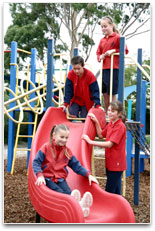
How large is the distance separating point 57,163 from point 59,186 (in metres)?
0.23

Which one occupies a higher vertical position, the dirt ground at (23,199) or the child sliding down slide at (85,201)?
the child sliding down slide at (85,201)

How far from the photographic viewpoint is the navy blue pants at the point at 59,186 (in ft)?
9.41

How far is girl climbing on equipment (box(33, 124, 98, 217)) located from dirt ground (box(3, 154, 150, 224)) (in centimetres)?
125

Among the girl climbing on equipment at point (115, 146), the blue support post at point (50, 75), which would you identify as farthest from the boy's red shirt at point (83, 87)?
the girl climbing on equipment at point (115, 146)

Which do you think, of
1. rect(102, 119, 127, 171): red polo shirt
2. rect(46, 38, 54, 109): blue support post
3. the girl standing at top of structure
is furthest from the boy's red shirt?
rect(102, 119, 127, 171): red polo shirt

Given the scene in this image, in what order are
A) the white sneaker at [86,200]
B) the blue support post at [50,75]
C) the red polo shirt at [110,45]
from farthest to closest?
1. the red polo shirt at [110,45]
2. the blue support post at [50,75]
3. the white sneaker at [86,200]

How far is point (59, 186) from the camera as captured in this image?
9.65 ft

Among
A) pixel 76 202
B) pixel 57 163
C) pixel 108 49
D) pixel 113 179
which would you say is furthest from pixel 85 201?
pixel 108 49

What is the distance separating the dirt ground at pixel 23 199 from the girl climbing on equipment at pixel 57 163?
4.09 feet

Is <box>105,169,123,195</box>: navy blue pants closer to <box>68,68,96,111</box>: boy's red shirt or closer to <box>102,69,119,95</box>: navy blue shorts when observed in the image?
<box>68,68,96,111</box>: boy's red shirt

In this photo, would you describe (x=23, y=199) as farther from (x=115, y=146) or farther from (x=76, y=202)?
(x=76, y=202)

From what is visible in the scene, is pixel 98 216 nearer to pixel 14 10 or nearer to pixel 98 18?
pixel 98 18

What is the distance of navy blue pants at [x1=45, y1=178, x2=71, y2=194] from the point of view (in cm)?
287

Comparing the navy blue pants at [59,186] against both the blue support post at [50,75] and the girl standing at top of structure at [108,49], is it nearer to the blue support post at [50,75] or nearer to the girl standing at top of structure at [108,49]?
the blue support post at [50,75]
